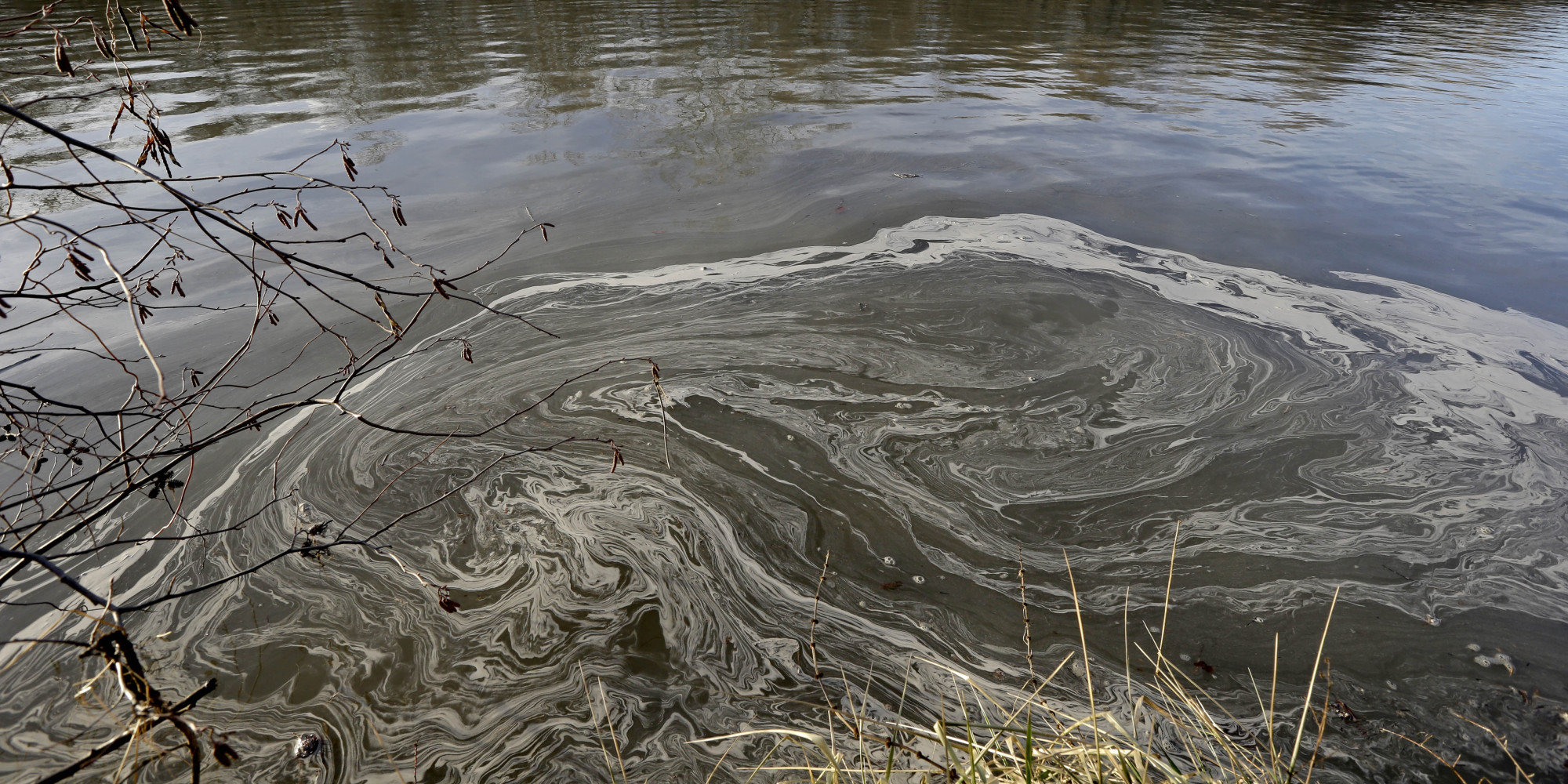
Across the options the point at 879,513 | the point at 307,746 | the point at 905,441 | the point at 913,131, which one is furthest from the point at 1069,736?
the point at 913,131

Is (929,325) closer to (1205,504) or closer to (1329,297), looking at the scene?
(1205,504)

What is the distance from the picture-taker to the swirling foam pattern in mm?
1578

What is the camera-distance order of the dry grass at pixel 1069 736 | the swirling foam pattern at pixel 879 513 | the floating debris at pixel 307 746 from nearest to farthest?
the dry grass at pixel 1069 736 < the floating debris at pixel 307 746 < the swirling foam pattern at pixel 879 513

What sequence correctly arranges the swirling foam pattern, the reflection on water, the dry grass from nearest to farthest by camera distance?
1. the dry grass
2. the swirling foam pattern
3. the reflection on water

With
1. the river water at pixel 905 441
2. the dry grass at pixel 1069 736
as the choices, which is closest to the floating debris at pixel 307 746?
the river water at pixel 905 441

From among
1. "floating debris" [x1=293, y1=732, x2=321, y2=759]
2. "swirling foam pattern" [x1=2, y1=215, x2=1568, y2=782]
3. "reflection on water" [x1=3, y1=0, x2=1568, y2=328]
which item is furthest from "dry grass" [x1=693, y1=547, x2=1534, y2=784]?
"reflection on water" [x1=3, y1=0, x2=1568, y2=328]

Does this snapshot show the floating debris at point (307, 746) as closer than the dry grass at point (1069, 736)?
No

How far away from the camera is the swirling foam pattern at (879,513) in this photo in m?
1.58

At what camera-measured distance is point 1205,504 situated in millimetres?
2047

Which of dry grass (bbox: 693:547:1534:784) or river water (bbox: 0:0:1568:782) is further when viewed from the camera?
river water (bbox: 0:0:1568:782)

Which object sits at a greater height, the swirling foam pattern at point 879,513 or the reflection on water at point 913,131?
the reflection on water at point 913,131

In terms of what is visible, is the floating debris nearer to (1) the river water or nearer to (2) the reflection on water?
(1) the river water

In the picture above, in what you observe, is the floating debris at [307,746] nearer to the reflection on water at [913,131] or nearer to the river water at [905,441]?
the river water at [905,441]

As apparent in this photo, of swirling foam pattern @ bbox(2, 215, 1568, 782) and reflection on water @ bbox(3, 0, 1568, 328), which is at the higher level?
reflection on water @ bbox(3, 0, 1568, 328)
